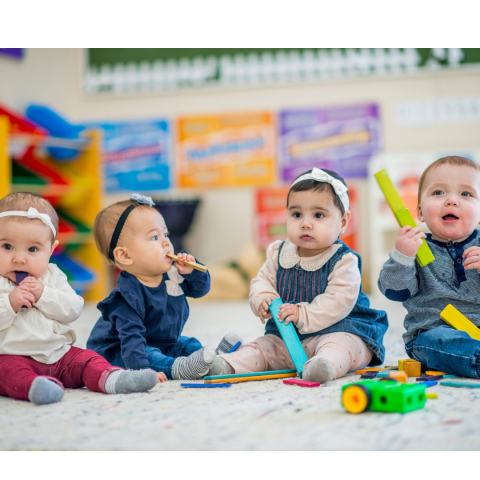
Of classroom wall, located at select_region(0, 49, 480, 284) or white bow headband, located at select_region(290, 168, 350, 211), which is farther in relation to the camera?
classroom wall, located at select_region(0, 49, 480, 284)

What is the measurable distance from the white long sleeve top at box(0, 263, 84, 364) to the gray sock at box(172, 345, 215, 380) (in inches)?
8.6

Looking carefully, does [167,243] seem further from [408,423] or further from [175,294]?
[408,423]

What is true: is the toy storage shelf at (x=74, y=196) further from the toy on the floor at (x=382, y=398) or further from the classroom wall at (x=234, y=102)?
the toy on the floor at (x=382, y=398)

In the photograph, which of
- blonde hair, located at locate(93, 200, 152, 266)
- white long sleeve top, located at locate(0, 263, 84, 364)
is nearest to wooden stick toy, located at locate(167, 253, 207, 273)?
blonde hair, located at locate(93, 200, 152, 266)

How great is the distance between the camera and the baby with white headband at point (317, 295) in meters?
1.09

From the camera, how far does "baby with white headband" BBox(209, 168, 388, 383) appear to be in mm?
1091

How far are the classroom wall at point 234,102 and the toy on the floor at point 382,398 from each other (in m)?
2.73

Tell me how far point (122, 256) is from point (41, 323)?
0.76 feet

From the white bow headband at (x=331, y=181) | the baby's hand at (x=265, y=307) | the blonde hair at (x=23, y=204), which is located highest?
the white bow headband at (x=331, y=181)

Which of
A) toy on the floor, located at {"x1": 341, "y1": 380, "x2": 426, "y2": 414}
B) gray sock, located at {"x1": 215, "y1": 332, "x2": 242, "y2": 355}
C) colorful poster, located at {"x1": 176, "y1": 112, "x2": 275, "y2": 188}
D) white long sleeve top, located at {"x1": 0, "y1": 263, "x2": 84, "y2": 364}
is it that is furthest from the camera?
colorful poster, located at {"x1": 176, "y1": 112, "x2": 275, "y2": 188}

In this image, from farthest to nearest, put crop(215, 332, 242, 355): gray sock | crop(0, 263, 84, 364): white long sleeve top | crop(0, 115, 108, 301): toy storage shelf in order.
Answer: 1. crop(0, 115, 108, 301): toy storage shelf
2. crop(215, 332, 242, 355): gray sock
3. crop(0, 263, 84, 364): white long sleeve top

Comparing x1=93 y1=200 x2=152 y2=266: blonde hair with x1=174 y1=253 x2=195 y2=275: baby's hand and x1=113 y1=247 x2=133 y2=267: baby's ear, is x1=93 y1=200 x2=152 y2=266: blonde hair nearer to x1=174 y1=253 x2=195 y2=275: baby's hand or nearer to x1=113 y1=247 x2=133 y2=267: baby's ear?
x1=113 y1=247 x2=133 y2=267: baby's ear

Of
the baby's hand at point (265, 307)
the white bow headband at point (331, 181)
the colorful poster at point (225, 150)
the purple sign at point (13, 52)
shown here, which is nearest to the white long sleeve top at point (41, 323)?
the baby's hand at point (265, 307)

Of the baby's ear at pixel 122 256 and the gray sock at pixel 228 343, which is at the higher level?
the baby's ear at pixel 122 256
